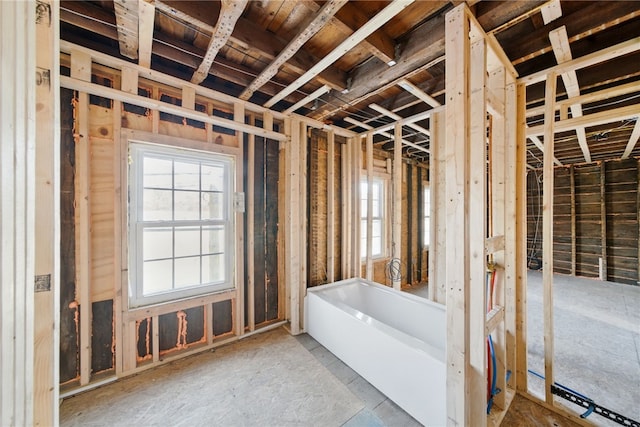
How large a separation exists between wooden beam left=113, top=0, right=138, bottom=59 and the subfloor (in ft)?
8.76

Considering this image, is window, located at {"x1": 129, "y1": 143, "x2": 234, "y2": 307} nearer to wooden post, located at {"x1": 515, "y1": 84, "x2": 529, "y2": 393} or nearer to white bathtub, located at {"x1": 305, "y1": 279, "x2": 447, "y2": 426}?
white bathtub, located at {"x1": 305, "y1": 279, "x2": 447, "y2": 426}

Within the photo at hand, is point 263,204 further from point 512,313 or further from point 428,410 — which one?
point 512,313

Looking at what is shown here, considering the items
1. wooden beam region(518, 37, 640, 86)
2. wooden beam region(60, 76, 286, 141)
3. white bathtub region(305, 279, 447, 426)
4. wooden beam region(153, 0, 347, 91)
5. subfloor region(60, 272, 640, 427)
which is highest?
wooden beam region(153, 0, 347, 91)

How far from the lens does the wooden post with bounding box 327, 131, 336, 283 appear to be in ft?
10.2

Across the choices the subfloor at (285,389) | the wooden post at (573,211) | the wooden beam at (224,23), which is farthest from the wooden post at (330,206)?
the wooden post at (573,211)

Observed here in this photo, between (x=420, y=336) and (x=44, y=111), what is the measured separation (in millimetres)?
2923

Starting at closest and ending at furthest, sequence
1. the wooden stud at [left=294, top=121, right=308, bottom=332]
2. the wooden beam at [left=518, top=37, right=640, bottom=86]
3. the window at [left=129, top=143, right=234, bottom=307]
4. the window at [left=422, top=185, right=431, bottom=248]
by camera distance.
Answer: the wooden beam at [left=518, top=37, right=640, bottom=86], the window at [left=129, top=143, right=234, bottom=307], the wooden stud at [left=294, top=121, right=308, bottom=332], the window at [left=422, top=185, right=431, bottom=248]

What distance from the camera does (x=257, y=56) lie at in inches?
78.4

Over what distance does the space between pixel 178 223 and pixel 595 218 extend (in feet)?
27.6

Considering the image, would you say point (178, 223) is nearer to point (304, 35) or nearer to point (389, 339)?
point (304, 35)

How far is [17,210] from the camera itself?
2.02 ft

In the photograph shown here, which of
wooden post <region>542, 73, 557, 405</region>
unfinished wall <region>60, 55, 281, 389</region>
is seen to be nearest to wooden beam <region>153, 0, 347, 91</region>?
unfinished wall <region>60, 55, 281, 389</region>

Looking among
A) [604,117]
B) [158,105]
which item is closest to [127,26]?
[158,105]

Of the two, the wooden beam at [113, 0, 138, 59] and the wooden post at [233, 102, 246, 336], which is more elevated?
the wooden beam at [113, 0, 138, 59]
